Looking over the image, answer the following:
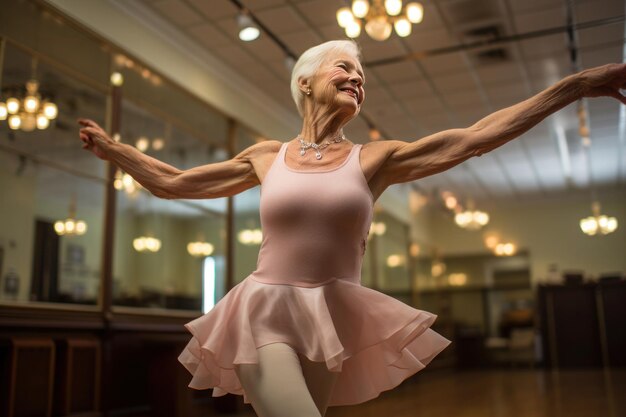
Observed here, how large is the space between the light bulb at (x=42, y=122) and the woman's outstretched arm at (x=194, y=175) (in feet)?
15.9

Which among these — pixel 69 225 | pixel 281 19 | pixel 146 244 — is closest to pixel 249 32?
pixel 281 19

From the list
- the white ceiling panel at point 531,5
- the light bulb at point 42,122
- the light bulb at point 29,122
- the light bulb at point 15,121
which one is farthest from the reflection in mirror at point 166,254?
the white ceiling panel at point 531,5

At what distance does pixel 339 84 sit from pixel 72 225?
26.9 feet

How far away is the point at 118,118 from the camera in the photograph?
6.53 meters

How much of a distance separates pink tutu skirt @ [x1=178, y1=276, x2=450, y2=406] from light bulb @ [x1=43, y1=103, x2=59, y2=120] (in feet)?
17.4

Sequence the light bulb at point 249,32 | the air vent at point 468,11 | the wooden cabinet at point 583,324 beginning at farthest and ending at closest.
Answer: the wooden cabinet at point 583,324 → the air vent at point 468,11 → the light bulb at point 249,32

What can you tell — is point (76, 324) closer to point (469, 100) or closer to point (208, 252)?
point (208, 252)

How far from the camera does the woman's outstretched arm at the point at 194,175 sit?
1.71 metres

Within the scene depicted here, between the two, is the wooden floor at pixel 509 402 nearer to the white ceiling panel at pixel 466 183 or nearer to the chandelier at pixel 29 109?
the chandelier at pixel 29 109

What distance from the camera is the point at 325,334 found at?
138cm

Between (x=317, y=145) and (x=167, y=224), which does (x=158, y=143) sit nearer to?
(x=167, y=224)

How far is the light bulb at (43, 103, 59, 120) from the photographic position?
6.19 meters

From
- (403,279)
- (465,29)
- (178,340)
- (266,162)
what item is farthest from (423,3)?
(403,279)

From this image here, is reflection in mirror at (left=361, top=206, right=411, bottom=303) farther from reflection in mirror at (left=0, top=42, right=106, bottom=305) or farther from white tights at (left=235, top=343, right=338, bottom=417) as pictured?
white tights at (left=235, top=343, right=338, bottom=417)
